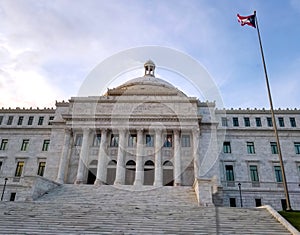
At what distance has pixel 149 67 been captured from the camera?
57.9 meters

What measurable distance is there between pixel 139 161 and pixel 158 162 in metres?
2.50

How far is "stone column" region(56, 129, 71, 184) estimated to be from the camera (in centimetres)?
3391

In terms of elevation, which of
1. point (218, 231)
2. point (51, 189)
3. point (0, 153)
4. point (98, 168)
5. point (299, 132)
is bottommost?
point (218, 231)

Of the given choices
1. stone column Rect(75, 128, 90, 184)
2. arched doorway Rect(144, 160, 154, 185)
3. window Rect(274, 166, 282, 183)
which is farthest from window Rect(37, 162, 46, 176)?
window Rect(274, 166, 282, 183)

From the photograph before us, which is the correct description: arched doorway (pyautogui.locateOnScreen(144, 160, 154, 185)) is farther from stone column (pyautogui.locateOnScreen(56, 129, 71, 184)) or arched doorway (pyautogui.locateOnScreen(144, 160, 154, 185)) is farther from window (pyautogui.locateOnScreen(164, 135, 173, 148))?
stone column (pyautogui.locateOnScreen(56, 129, 71, 184))

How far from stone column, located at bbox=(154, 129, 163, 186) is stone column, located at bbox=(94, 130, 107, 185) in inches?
265

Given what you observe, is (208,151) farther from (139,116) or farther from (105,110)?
(105,110)

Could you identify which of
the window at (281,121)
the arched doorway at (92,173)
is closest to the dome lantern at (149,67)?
the window at (281,121)

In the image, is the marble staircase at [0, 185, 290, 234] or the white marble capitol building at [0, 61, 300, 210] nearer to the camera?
the marble staircase at [0, 185, 290, 234]

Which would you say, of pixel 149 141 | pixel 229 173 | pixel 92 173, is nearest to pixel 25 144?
pixel 92 173

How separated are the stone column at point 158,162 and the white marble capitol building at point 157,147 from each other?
13 cm

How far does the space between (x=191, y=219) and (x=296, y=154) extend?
1143 inches

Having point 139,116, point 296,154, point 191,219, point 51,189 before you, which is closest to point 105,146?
point 139,116

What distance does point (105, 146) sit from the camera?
35844 millimetres
